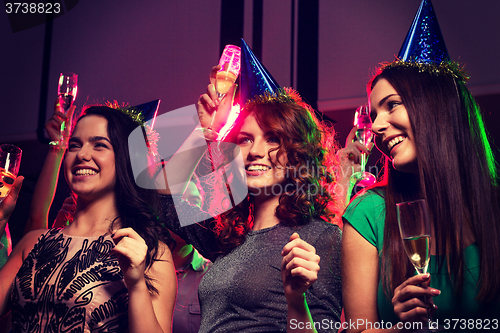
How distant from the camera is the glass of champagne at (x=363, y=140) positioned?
2145 millimetres

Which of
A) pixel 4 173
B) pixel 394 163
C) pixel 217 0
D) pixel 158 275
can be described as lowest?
pixel 158 275

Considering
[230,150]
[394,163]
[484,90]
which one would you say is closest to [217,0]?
[484,90]

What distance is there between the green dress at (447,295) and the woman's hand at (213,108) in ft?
3.03

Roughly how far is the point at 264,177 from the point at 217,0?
335cm

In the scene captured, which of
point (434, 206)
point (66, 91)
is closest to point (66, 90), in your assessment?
point (66, 91)

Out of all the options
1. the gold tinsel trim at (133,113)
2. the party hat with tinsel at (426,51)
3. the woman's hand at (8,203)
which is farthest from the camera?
the gold tinsel trim at (133,113)

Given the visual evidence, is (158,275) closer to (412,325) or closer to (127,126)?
(127,126)

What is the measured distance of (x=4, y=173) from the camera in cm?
173

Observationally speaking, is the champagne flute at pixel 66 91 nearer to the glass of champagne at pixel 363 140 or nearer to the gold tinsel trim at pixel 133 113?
the gold tinsel trim at pixel 133 113

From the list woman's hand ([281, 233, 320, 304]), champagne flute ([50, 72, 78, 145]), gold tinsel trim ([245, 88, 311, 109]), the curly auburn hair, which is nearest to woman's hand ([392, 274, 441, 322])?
woman's hand ([281, 233, 320, 304])

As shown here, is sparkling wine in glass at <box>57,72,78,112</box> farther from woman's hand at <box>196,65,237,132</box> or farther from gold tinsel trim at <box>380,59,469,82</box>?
gold tinsel trim at <box>380,59,469,82</box>

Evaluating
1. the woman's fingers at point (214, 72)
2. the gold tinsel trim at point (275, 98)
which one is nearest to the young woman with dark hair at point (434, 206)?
the gold tinsel trim at point (275, 98)

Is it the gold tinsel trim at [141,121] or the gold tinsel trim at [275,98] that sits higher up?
the gold tinsel trim at [275,98]

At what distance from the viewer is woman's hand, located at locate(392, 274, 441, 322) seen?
0.90 metres
